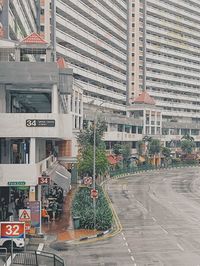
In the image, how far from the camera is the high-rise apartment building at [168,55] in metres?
140

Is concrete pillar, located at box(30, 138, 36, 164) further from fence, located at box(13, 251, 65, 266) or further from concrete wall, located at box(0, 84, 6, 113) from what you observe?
fence, located at box(13, 251, 65, 266)

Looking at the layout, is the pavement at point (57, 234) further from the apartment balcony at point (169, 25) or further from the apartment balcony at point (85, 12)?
the apartment balcony at point (169, 25)

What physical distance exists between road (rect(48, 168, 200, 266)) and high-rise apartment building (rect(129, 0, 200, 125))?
3151 inches

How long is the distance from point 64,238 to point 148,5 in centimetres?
12152

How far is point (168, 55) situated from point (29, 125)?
407 feet

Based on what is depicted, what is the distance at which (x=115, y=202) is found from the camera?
55.1 metres

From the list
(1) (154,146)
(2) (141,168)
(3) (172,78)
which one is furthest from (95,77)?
(3) (172,78)

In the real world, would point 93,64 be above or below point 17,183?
above

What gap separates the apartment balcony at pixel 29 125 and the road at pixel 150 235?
271 inches

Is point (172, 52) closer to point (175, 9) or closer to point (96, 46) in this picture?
point (175, 9)

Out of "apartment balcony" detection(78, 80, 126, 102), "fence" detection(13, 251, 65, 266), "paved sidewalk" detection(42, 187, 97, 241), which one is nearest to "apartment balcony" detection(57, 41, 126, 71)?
"apartment balcony" detection(78, 80, 126, 102)

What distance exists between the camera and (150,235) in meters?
34.7

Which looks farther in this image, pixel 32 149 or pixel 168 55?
pixel 168 55

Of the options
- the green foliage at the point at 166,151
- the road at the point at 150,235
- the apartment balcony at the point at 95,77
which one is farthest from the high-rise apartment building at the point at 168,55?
the road at the point at 150,235
